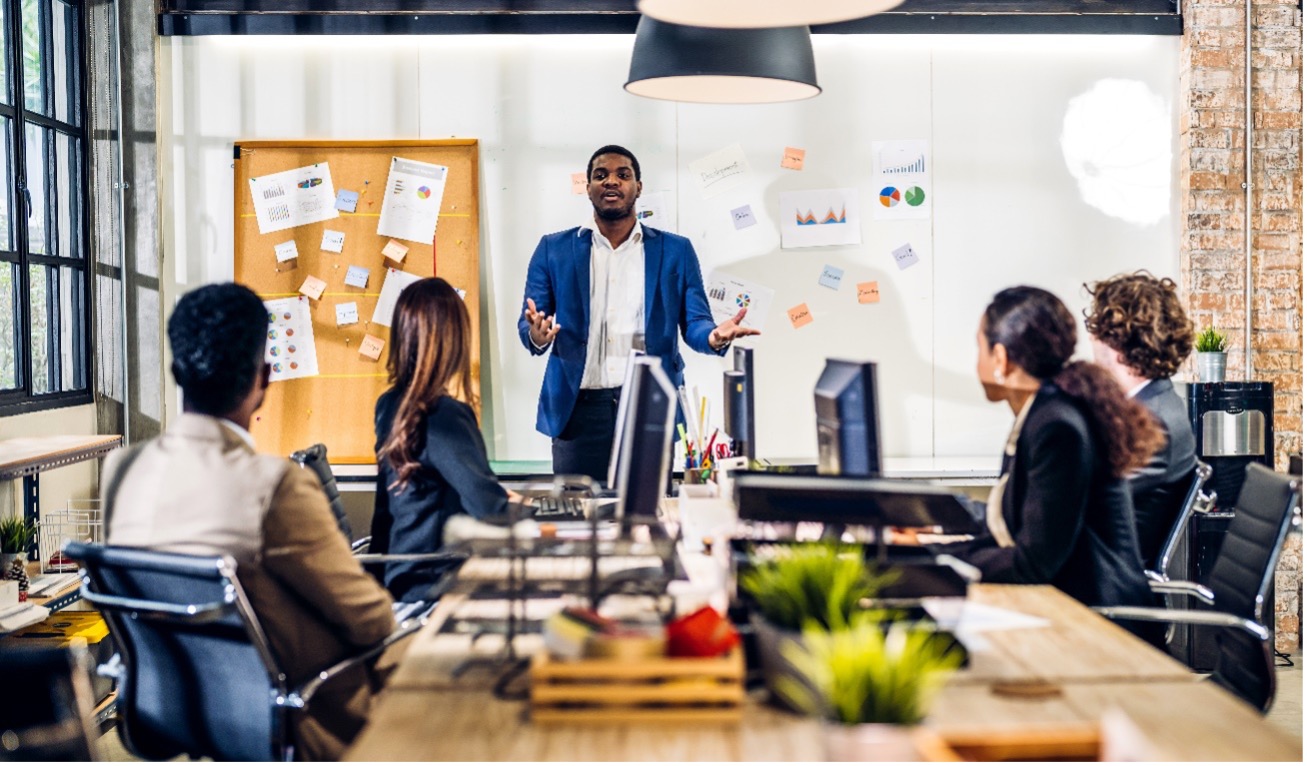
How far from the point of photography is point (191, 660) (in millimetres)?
2223

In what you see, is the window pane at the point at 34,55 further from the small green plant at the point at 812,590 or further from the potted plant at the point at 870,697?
the potted plant at the point at 870,697

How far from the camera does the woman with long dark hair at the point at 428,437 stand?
296 centimetres

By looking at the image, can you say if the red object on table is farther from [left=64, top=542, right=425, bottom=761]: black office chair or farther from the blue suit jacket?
the blue suit jacket

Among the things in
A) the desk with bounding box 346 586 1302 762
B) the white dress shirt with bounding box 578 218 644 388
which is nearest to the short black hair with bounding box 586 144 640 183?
the white dress shirt with bounding box 578 218 644 388

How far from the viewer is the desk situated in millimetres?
1497

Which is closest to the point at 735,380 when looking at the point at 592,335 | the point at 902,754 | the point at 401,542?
the point at 401,542

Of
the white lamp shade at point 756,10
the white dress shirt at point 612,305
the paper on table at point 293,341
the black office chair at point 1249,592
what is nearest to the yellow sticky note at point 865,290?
the white dress shirt at point 612,305

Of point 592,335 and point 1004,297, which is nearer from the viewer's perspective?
point 1004,297

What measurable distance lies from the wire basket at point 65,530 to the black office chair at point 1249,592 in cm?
332

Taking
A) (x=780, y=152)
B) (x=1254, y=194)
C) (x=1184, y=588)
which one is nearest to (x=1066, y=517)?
(x=1184, y=588)

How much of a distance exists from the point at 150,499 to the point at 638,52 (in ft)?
5.76

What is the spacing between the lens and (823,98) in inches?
202

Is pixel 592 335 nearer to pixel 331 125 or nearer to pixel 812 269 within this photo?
pixel 812 269

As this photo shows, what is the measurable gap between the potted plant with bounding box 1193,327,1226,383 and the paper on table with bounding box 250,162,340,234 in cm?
349
